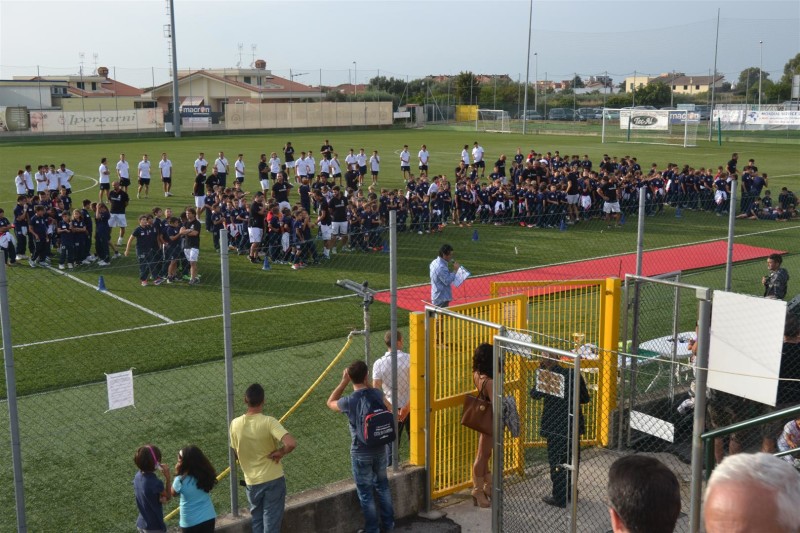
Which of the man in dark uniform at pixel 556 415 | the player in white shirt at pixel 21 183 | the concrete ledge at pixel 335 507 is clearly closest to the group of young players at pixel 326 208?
the player in white shirt at pixel 21 183

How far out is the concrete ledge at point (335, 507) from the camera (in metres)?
6.90

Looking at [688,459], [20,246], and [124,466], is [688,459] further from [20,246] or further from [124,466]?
[20,246]

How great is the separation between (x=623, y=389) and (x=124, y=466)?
4905 mm

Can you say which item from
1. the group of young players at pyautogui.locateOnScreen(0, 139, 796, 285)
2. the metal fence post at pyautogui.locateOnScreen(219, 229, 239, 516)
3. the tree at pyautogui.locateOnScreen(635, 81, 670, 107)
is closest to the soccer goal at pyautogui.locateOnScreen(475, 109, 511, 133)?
the tree at pyautogui.locateOnScreen(635, 81, 670, 107)

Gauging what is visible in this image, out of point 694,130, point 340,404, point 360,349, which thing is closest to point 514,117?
point 694,130

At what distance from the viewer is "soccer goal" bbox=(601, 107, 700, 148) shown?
5172cm

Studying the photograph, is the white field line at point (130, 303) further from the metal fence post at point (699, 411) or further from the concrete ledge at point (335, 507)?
the metal fence post at point (699, 411)

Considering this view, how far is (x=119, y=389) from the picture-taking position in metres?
6.68

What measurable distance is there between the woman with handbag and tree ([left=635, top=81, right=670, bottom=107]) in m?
83.4

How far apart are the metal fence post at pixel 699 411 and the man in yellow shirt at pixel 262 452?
2818 mm

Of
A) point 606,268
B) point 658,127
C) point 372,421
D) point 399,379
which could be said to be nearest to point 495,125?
point 658,127

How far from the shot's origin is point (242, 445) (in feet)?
21.1

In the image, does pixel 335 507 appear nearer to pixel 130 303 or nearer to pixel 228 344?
pixel 228 344

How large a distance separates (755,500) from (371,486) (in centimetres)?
507
